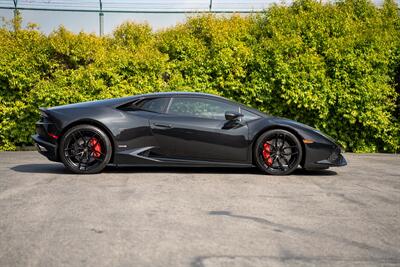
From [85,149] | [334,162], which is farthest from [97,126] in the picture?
[334,162]

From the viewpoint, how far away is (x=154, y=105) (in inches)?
344

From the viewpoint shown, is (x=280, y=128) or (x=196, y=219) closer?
(x=196, y=219)

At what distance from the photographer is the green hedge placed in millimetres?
12719

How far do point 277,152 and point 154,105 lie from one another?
1.86 metres

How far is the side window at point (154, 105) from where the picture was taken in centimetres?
871

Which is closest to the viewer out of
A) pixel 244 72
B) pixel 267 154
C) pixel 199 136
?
pixel 199 136

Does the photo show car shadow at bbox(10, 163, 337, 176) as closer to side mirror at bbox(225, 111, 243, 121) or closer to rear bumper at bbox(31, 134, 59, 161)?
rear bumper at bbox(31, 134, 59, 161)

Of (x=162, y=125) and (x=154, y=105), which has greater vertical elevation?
(x=154, y=105)

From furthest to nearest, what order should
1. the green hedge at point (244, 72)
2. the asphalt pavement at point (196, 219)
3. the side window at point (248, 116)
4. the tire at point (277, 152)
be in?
the green hedge at point (244, 72)
the side window at point (248, 116)
the tire at point (277, 152)
the asphalt pavement at point (196, 219)

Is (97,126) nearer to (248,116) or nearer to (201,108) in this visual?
(201,108)

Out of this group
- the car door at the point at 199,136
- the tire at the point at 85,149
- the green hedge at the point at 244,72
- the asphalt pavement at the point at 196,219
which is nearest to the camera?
the asphalt pavement at the point at 196,219

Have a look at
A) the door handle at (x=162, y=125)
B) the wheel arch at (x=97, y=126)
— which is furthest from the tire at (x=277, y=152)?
the wheel arch at (x=97, y=126)

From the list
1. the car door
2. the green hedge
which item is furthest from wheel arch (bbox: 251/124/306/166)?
the green hedge

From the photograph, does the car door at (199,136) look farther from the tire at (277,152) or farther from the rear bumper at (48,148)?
the rear bumper at (48,148)
